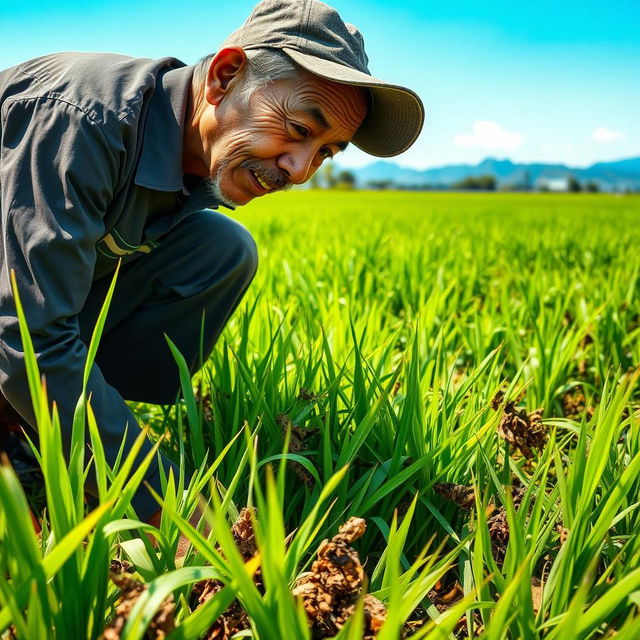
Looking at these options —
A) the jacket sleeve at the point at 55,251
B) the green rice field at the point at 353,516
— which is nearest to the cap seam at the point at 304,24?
the jacket sleeve at the point at 55,251

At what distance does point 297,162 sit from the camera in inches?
61.4

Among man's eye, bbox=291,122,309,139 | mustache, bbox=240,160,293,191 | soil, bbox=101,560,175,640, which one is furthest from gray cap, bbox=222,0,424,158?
soil, bbox=101,560,175,640

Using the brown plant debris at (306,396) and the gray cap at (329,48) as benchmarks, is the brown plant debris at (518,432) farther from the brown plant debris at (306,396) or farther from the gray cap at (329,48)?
the gray cap at (329,48)

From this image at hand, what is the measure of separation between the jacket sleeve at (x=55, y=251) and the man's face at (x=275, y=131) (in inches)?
12.5

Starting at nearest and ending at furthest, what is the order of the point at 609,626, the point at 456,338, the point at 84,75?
the point at 609,626
the point at 84,75
the point at 456,338

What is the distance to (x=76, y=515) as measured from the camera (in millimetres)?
899

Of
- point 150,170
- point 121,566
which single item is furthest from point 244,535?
point 150,170

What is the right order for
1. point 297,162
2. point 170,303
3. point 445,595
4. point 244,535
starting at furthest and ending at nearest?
1. point 170,303
2. point 297,162
3. point 445,595
4. point 244,535

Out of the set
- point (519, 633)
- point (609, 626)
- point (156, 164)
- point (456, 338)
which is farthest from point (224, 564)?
point (456, 338)

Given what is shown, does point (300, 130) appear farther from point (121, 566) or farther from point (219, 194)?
point (121, 566)

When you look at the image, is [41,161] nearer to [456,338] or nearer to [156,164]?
[156,164]

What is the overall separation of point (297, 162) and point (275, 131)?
0.08 metres

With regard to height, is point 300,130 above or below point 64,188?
above

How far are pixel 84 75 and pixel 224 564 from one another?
3.32 ft
